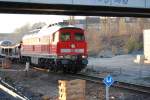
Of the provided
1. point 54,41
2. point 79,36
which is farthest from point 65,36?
point 79,36

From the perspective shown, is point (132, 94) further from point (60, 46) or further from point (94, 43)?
point (94, 43)

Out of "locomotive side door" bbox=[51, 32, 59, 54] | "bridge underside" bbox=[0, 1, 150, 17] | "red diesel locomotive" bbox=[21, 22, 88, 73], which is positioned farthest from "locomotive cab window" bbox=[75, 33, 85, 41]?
"bridge underside" bbox=[0, 1, 150, 17]

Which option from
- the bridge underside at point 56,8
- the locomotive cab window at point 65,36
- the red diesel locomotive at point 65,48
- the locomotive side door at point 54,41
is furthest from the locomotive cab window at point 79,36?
the bridge underside at point 56,8

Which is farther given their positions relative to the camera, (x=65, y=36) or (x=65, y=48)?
(x=65, y=36)

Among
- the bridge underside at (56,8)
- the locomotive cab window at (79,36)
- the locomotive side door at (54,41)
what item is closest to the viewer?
the bridge underside at (56,8)

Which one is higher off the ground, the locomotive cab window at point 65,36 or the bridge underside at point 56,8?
the bridge underside at point 56,8

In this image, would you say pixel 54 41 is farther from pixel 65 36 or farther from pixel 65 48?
pixel 65 48

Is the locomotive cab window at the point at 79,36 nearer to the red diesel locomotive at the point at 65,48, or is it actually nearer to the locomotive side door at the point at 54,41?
the red diesel locomotive at the point at 65,48

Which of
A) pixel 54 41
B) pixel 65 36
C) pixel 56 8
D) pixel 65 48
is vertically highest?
pixel 56 8

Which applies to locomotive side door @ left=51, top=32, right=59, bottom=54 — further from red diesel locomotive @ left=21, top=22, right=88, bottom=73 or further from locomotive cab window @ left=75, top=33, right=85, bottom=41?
locomotive cab window @ left=75, top=33, right=85, bottom=41

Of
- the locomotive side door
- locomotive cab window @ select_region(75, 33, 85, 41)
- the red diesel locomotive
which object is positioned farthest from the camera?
locomotive cab window @ select_region(75, 33, 85, 41)

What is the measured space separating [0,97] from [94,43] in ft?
249

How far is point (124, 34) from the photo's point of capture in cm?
9781

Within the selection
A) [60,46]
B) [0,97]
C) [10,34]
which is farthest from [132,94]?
[10,34]
